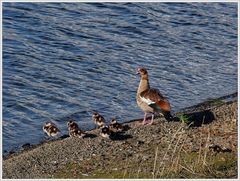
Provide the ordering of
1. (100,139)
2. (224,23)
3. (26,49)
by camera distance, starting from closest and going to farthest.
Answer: (100,139) < (26,49) < (224,23)

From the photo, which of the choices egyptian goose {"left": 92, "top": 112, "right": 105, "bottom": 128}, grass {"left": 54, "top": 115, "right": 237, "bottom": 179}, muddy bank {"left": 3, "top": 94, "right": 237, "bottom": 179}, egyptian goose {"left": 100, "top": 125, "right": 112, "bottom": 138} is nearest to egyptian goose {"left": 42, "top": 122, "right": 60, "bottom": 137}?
muddy bank {"left": 3, "top": 94, "right": 237, "bottom": 179}

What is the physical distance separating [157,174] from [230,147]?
158 cm

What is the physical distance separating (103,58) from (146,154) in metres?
6.80

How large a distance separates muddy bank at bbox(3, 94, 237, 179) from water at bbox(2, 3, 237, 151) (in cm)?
199

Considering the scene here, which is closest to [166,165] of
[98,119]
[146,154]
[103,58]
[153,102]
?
[146,154]

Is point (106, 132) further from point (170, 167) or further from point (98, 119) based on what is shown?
point (170, 167)

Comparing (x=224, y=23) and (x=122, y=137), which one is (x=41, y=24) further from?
(x=122, y=137)

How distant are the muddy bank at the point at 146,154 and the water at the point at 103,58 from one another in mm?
1993

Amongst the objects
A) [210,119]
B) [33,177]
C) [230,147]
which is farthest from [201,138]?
[33,177]

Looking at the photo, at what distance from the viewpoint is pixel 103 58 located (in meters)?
16.4

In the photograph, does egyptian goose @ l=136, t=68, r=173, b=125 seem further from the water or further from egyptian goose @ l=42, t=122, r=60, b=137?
the water

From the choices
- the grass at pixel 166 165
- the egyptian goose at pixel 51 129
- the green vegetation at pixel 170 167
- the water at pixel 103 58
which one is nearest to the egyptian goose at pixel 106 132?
the grass at pixel 166 165

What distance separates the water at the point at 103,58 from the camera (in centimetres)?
1394

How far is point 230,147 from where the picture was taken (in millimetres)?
9883
